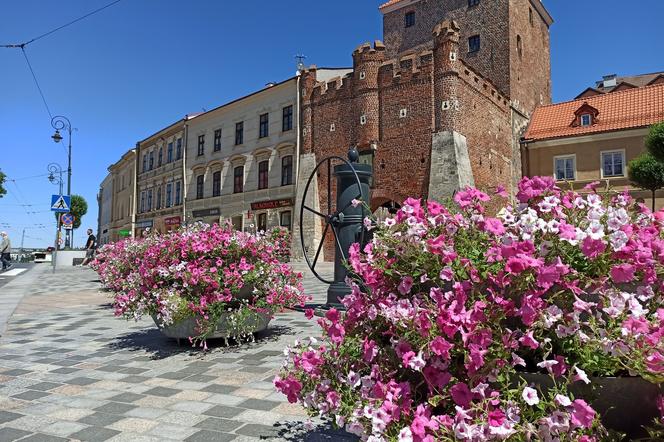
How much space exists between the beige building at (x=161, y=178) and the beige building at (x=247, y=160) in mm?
1352

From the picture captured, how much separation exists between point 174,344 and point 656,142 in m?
19.7

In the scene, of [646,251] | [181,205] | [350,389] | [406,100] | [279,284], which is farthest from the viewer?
[181,205]

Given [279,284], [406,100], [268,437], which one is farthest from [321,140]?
[268,437]

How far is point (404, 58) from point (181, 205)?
19647mm

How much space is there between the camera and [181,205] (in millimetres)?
34281

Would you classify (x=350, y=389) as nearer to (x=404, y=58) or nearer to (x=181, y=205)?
(x=404, y=58)

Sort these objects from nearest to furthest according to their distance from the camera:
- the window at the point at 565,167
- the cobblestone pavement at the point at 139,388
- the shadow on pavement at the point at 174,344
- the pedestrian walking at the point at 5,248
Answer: the cobblestone pavement at the point at 139,388, the shadow on pavement at the point at 174,344, the pedestrian walking at the point at 5,248, the window at the point at 565,167

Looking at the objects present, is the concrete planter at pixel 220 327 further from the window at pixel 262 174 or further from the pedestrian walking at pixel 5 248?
the window at pixel 262 174

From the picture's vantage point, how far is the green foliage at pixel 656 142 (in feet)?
60.1

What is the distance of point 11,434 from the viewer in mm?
3033

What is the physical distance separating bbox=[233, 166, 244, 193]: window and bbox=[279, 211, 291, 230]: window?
13.5ft

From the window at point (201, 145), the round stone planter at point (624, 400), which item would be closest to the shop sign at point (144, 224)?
the window at point (201, 145)

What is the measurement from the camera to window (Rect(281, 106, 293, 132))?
26.8 m

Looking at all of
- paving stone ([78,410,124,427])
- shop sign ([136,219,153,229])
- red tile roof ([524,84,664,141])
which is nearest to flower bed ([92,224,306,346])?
paving stone ([78,410,124,427])
